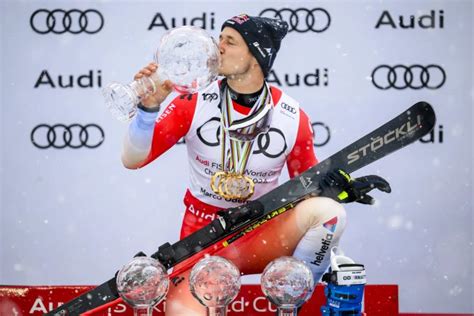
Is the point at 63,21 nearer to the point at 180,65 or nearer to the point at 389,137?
the point at 180,65

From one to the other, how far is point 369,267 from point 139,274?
7.08ft

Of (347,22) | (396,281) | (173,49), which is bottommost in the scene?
(396,281)

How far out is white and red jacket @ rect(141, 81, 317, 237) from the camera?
345 centimetres

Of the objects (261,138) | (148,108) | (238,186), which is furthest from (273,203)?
(148,108)

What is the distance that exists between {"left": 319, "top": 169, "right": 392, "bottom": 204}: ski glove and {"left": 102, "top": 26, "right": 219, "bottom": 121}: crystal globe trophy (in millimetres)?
595

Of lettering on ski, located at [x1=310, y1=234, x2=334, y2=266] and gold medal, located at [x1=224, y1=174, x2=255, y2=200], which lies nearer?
lettering on ski, located at [x1=310, y1=234, x2=334, y2=266]

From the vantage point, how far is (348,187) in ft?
10.6

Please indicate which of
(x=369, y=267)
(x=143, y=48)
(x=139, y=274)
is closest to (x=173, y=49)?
(x=139, y=274)

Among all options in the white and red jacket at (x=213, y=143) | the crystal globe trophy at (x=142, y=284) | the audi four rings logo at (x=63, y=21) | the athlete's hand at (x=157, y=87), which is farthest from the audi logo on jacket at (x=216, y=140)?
the audi four rings logo at (x=63, y=21)

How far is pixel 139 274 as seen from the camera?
2547 millimetres

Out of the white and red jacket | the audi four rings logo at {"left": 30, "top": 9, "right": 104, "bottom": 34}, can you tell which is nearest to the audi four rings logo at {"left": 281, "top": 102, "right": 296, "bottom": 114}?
the white and red jacket

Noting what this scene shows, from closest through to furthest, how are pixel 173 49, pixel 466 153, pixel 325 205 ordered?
pixel 173 49, pixel 325 205, pixel 466 153

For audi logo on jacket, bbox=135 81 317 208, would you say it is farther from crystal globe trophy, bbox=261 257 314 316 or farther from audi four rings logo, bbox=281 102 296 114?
crystal globe trophy, bbox=261 257 314 316

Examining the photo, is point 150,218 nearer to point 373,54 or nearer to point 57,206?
point 57,206
